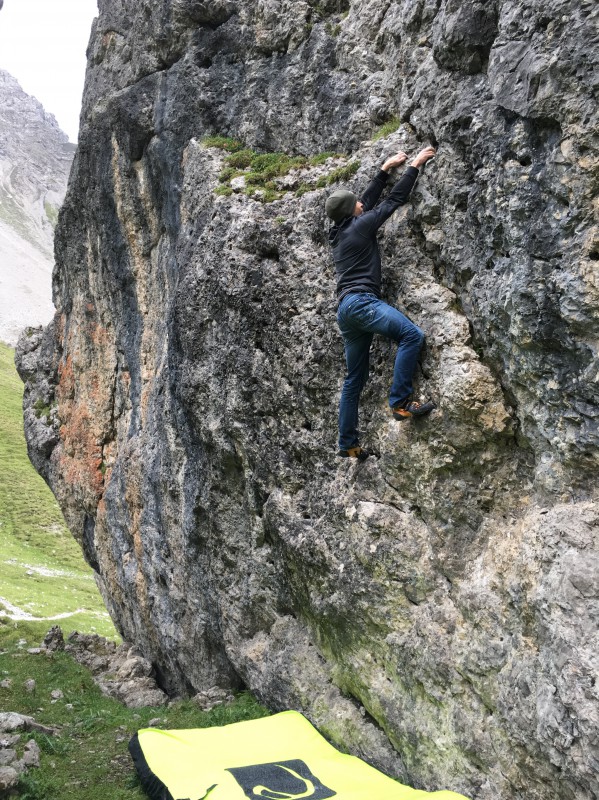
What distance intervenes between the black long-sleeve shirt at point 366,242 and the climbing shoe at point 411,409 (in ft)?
6.42

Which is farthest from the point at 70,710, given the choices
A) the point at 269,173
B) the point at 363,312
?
the point at 269,173

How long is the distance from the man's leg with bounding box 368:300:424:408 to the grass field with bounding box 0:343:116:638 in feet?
106

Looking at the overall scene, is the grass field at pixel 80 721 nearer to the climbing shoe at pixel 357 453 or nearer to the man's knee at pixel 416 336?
the climbing shoe at pixel 357 453

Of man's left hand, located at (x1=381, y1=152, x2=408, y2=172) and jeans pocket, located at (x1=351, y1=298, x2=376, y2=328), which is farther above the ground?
man's left hand, located at (x1=381, y1=152, x2=408, y2=172)

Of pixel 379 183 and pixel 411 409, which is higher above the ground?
pixel 379 183

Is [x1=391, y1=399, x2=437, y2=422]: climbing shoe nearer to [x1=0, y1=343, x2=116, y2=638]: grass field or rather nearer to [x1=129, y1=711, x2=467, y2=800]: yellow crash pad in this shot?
[x1=129, y1=711, x2=467, y2=800]: yellow crash pad

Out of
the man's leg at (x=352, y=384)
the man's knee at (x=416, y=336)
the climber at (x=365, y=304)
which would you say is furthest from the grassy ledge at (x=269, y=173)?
the man's knee at (x=416, y=336)

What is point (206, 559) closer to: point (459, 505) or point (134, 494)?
point (134, 494)

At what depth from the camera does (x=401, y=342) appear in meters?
9.93

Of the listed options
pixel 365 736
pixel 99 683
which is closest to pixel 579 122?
pixel 365 736

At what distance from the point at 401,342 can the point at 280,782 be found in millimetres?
7083

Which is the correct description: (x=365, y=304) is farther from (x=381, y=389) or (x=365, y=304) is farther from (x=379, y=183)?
(x=379, y=183)

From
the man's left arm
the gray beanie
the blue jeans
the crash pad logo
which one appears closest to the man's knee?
the blue jeans

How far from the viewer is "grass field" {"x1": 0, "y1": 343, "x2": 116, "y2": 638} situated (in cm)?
4342
